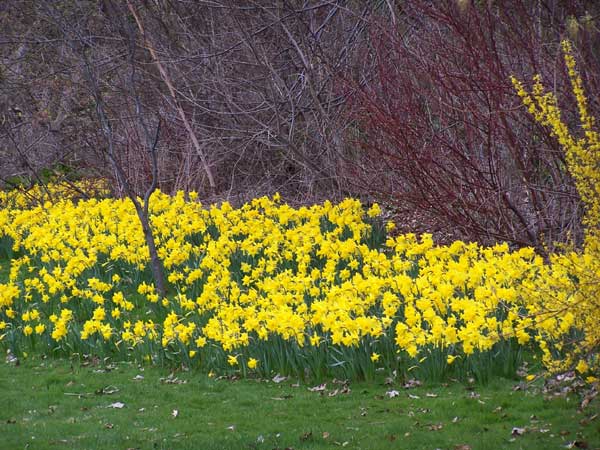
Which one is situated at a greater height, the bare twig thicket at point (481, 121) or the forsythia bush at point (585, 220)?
the bare twig thicket at point (481, 121)

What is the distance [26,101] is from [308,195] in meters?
9.15

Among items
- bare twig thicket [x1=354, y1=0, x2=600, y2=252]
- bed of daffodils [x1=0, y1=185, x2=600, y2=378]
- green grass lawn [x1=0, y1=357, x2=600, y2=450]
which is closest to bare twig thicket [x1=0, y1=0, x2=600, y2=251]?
bare twig thicket [x1=354, y1=0, x2=600, y2=252]

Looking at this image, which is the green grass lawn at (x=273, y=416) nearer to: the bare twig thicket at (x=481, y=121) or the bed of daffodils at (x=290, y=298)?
Answer: the bed of daffodils at (x=290, y=298)

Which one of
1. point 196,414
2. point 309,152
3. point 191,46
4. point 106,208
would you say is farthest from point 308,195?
point 196,414

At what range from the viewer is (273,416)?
21.1 ft

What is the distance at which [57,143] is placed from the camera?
703 inches

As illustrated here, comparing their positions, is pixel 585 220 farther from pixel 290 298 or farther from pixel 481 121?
pixel 481 121

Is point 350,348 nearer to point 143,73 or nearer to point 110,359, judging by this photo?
point 110,359

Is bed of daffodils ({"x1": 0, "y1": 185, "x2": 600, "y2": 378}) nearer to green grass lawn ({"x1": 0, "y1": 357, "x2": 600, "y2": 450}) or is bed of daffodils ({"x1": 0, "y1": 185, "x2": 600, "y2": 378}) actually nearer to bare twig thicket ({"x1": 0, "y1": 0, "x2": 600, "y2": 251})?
green grass lawn ({"x1": 0, "y1": 357, "x2": 600, "y2": 450})

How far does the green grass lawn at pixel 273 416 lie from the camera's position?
5.68m

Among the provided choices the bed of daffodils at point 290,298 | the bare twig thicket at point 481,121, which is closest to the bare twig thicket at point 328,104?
the bare twig thicket at point 481,121

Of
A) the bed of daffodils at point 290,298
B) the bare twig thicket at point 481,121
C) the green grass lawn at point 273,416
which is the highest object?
the bare twig thicket at point 481,121

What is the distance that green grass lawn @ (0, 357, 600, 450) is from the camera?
5.68 meters

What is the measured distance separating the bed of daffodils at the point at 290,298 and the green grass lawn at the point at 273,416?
28 centimetres
